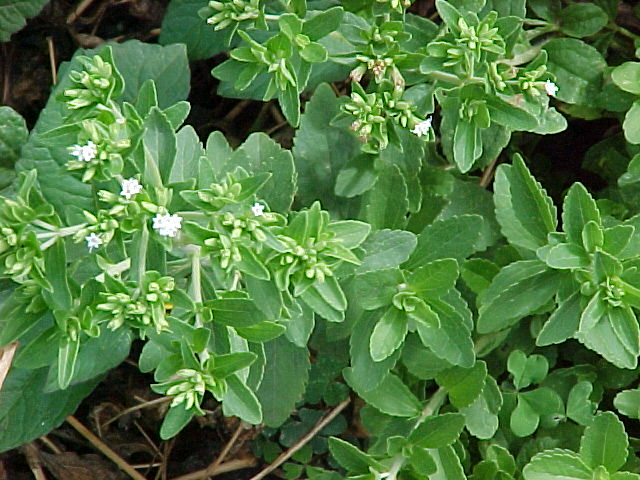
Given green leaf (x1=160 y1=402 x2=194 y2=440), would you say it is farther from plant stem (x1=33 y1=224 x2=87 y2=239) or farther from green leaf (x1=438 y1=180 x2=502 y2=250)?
green leaf (x1=438 y1=180 x2=502 y2=250)

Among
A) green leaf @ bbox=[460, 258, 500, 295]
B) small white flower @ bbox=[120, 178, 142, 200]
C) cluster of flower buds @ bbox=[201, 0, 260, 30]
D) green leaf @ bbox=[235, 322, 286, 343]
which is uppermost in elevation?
cluster of flower buds @ bbox=[201, 0, 260, 30]

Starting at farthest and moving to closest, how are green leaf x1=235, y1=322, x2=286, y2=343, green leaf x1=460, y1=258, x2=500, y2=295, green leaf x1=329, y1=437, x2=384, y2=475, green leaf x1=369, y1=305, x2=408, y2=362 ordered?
green leaf x1=460, y1=258, x2=500, y2=295 < green leaf x1=329, y1=437, x2=384, y2=475 < green leaf x1=369, y1=305, x2=408, y2=362 < green leaf x1=235, y1=322, x2=286, y2=343

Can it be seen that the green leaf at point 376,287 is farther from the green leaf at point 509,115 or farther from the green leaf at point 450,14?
the green leaf at point 450,14

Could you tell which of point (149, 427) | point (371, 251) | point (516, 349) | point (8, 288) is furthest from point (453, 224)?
point (149, 427)

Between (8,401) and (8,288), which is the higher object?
(8,288)

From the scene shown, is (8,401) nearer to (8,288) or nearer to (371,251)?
(8,288)

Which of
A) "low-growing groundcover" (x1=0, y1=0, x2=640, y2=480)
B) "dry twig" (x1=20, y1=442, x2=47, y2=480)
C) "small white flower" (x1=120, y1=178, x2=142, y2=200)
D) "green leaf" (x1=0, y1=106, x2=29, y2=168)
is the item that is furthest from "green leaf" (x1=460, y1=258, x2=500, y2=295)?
"dry twig" (x1=20, y1=442, x2=47, y2=480)

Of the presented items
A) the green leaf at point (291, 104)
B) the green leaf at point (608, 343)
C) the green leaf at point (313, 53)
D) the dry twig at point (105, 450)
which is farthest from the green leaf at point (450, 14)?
the dry twig at point (105, 450)
